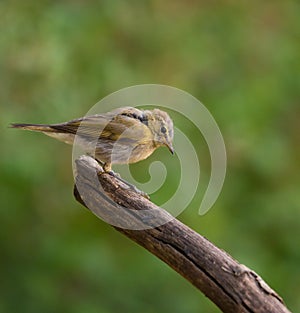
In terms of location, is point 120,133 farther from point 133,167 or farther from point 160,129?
point 133,167

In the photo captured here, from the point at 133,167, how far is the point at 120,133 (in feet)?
6.53

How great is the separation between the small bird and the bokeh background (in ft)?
5.42

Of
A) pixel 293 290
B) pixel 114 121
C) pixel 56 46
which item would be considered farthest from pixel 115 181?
pixel 293 290

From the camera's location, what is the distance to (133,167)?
5766mm

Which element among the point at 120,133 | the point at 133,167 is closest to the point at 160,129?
the point at 120,133

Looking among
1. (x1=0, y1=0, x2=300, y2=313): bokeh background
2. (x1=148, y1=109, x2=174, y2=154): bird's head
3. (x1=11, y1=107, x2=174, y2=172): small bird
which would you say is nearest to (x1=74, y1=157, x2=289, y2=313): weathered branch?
(x1=11, y1=107, x2=174, y2=172): small bird

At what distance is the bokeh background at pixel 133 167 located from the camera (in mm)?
5652

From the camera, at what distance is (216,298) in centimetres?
324

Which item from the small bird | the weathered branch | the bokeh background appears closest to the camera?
the weathered branch

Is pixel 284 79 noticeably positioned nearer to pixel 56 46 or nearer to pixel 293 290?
pixel 293 290

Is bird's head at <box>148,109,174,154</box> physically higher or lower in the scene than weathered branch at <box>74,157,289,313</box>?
higher

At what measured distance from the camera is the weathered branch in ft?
10.5

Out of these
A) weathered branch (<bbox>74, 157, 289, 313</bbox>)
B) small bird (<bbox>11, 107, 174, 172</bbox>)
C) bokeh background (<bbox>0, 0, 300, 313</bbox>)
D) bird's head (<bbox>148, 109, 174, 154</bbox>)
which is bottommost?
weathered branch (<bbox>74, 157, 289, 313</bbox>)

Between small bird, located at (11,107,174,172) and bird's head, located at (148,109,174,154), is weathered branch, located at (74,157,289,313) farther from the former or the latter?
bird's head, located at (148,109,174,154)
